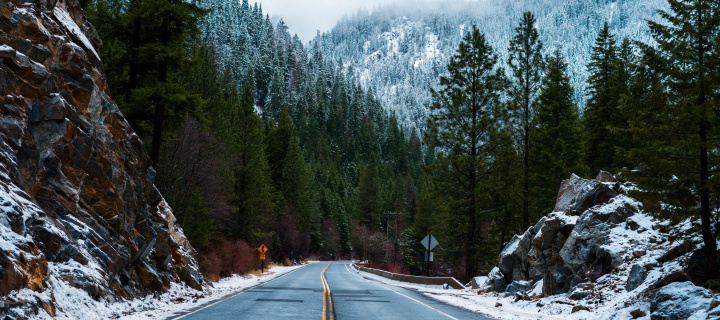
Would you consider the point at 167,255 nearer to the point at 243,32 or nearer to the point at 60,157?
the point at 60,157

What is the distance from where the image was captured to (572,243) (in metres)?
15.7

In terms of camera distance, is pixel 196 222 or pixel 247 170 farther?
pixel 247 170

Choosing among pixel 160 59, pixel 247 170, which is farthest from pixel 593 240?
pixel 247 170

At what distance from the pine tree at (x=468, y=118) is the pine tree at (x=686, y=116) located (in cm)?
1437

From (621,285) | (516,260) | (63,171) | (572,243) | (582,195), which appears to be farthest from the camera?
(516,260)

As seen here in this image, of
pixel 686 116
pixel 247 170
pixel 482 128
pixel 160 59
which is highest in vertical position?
pixel 160 59

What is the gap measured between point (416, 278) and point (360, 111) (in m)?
128

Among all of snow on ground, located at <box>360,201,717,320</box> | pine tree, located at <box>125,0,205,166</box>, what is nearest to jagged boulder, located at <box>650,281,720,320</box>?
snow on ground, located at <box>360,201,717,320</box>

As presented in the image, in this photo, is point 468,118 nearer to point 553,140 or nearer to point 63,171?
point 553,140

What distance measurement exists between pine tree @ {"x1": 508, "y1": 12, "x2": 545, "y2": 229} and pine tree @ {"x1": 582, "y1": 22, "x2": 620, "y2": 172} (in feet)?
26.3

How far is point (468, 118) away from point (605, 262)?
14386mm

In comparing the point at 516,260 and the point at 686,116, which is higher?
the point at 686,116

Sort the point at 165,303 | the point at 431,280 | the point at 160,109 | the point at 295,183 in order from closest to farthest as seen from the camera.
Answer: the point at 165,303 → the point at 160,109 → the point at 431,280 → the point at 295,183

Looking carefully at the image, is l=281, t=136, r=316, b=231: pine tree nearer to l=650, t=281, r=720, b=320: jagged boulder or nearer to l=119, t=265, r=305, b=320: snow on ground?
l=119, t=265, r=305, b=320: snow on ground
